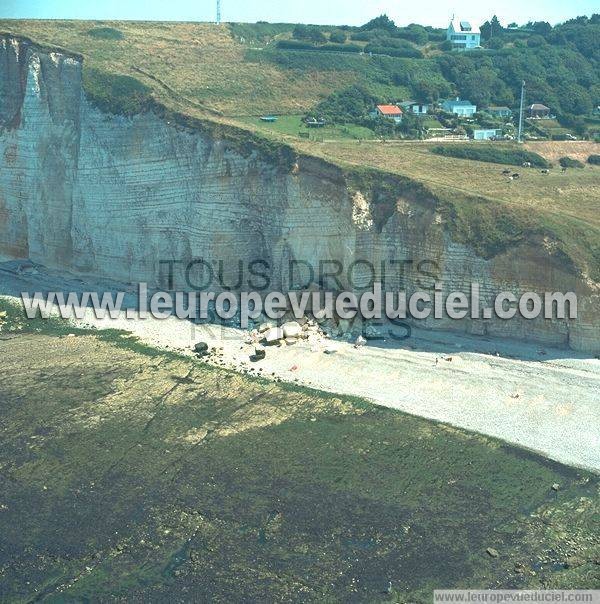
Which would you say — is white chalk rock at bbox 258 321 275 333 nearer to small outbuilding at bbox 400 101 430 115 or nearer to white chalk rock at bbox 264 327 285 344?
white chalk rock at bbox 264 327 285 344

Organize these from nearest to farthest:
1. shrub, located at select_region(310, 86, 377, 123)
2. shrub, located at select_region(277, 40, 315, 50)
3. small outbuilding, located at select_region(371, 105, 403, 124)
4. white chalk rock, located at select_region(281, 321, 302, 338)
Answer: white chalk rock, located at select_region(281, 321, 302, 338) → shrub, located at select_region(310, 86, 377, 123) → small outbuilding, located at select_region(371, 105, 403, 124) → shrub, located at select_region(277, 40, 315, 50)

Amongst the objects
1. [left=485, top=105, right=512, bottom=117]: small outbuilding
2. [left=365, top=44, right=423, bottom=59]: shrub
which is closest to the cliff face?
[left=485, top=105, right=512, bottom=117]: small outbuilding

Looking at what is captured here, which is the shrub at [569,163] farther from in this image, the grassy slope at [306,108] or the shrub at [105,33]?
the shrub at [105,33]

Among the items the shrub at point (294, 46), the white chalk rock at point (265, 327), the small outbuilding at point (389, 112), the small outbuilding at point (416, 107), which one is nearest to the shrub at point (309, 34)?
the shrub at point (294, 46)

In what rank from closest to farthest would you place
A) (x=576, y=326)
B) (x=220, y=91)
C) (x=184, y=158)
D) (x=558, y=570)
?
1. (x=558, y=570)
2. (x=576, y=326)
3. (x=184, y=158)
4. (x=220, y=91)

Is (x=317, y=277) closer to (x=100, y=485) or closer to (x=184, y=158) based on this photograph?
(x=184, y=158)

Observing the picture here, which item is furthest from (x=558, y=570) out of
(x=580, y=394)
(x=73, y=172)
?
(x=73, y=172)
